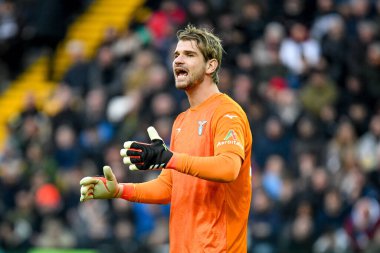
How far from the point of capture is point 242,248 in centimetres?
655

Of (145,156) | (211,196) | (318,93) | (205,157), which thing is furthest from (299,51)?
(145,156)

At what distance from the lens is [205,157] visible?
6102 millimetres

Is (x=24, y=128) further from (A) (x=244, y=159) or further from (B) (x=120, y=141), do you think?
(A) (x=244, y=159)

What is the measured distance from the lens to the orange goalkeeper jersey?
641 centimetres

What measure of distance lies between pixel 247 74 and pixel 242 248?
8.07m

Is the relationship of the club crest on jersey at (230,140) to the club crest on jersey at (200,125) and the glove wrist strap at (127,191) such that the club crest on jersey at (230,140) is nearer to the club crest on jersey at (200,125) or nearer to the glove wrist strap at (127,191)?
the club crest on jersey at (200,125)

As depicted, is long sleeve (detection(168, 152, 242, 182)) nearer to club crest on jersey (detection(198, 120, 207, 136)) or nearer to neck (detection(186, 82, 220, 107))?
club crest on jersey (detection(198, 120, 207, 136))

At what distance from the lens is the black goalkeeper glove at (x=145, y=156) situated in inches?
235

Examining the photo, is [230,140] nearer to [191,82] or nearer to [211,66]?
[191,82]

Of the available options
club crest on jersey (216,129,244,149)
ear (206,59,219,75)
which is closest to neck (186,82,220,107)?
ear (206,59,219,75)

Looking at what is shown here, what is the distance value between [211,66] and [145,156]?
1083 mm

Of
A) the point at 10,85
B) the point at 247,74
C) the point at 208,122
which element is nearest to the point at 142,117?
the point at 247,74

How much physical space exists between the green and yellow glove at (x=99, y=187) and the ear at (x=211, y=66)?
1.01m

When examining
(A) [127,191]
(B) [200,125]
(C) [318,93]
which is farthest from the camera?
(C) [318,93]
